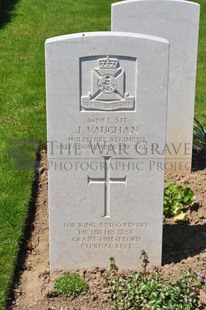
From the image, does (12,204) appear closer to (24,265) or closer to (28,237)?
(28,237)

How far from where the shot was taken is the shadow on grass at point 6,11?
13.0 meters

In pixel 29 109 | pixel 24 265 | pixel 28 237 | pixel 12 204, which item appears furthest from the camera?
pixel 29 109

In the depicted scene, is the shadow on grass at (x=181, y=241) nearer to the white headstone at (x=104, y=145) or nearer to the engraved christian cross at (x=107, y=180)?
the white headstone at (x=104, y=145)

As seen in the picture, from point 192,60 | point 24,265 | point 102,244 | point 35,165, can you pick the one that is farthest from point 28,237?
point 192,60

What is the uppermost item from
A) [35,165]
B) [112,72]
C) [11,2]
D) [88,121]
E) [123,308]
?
[11,2]

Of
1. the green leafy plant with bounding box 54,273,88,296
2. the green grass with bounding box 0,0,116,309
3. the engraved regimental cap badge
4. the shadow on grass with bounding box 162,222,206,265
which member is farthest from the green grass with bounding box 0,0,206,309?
the engraved regimental cap badge

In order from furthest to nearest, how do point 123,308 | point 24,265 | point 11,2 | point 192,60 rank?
point 11,2 < point 192,60 < point 24,265 < point 123,308

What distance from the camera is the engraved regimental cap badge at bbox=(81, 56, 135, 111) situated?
158 inches

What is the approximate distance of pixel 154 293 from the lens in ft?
12.6

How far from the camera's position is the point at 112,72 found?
13.2 feet

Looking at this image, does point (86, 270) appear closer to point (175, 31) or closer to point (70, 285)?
point (70, 285)

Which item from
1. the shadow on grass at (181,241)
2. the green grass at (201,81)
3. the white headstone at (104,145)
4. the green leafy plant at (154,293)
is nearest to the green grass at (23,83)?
the white headstone at (104,145)

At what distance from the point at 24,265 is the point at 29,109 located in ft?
11.3

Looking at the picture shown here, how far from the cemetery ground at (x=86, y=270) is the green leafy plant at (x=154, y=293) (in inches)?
8.5
